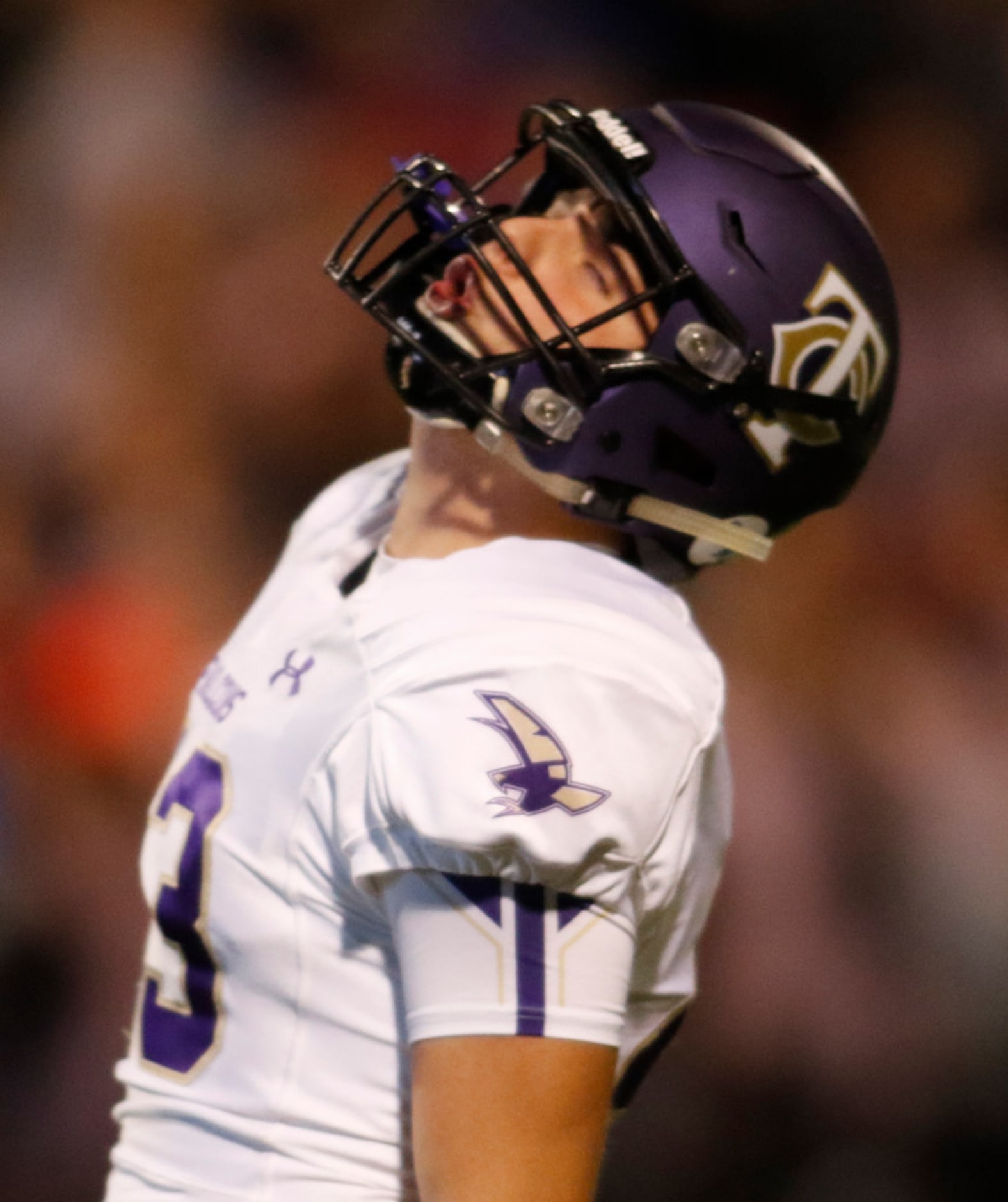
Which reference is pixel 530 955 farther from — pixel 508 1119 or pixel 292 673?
pixel 292 673

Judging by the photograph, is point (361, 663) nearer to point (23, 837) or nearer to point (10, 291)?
point (23, 837)

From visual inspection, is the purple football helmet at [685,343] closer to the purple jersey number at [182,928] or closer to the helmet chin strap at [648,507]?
the helmet chin strap at [648,507]

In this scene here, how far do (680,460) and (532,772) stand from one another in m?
0.32

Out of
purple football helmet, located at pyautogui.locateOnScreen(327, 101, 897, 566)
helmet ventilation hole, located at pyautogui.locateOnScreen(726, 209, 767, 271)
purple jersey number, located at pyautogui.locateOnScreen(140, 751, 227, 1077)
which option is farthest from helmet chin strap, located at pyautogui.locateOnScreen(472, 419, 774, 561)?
purple jersey number, located at pyautogui.locateOnScreen(140, 751, 227, 1077)

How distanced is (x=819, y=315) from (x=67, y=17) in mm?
1696

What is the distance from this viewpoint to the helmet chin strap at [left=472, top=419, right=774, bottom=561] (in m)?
0.98

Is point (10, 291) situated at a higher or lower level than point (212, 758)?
higher

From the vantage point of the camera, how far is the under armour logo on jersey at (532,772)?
2.54 ft

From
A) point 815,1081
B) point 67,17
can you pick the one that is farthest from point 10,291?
point 815,1081

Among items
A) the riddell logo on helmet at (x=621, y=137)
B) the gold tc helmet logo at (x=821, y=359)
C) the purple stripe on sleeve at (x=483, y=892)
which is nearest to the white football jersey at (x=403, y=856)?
the purple stripe on sleeve at (x=483, y=892)

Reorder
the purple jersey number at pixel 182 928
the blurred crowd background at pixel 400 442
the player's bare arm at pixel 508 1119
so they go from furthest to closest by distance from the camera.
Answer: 1. the blurred crowd background at pixel 400 442
2. the purple jersey number at pixel 182 928
3. the player's bare arm at pixel 508 1119

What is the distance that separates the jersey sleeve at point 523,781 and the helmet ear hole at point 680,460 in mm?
214

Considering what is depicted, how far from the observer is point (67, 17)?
7.33 ft

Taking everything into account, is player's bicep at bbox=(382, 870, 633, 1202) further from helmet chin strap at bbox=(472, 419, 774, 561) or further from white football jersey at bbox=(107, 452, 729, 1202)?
helmet chin strap at bbox=(472, 419, 774, 561)
